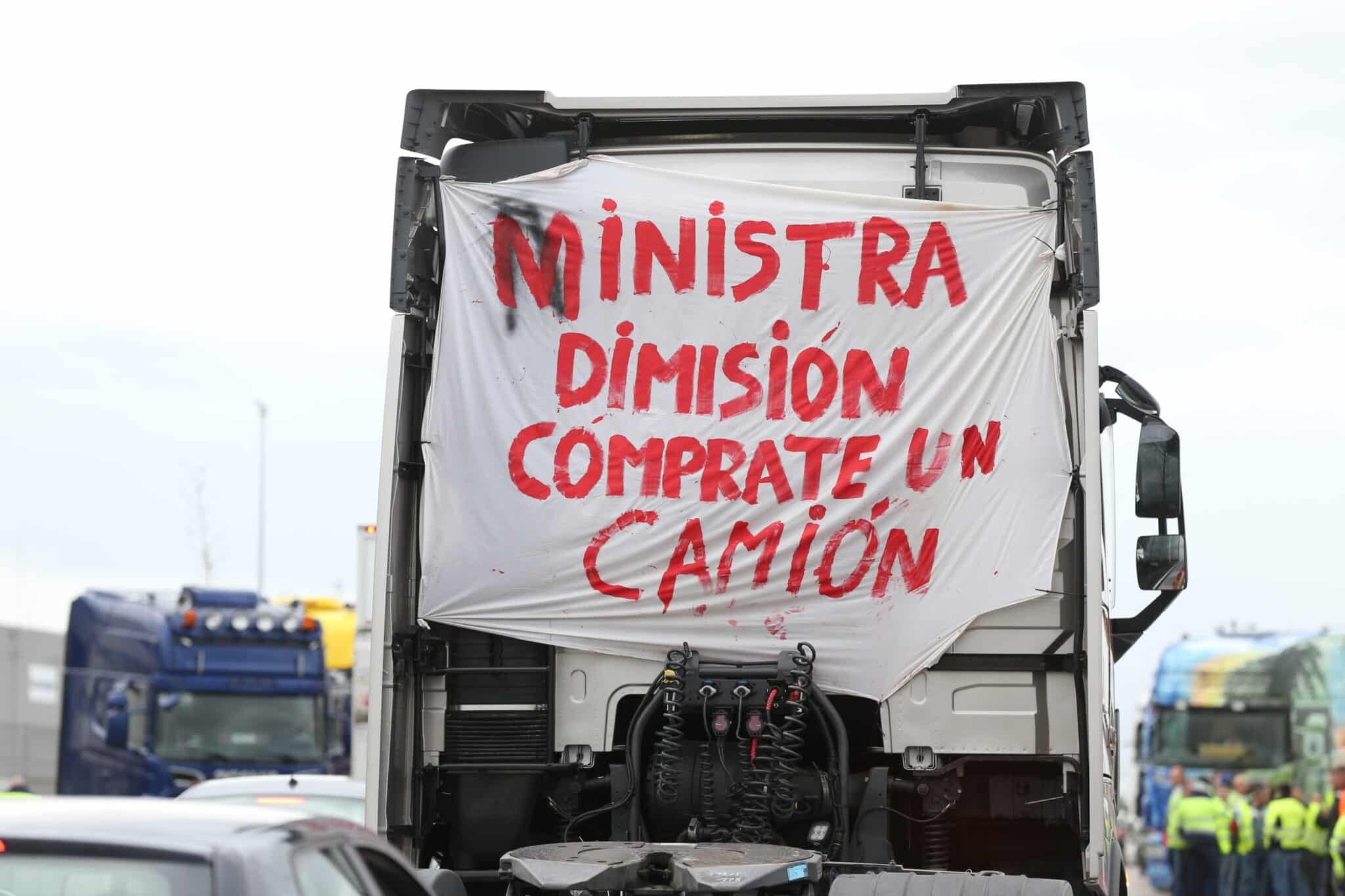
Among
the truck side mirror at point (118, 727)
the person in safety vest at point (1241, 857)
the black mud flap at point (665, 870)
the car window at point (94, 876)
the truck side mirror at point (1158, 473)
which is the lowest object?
the person in safety vest at point (1241, 857)

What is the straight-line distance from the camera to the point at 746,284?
7.73 m

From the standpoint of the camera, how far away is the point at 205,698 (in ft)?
79.6

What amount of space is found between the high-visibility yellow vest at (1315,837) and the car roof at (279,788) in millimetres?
14437

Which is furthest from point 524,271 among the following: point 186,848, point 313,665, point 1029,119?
point 313,665

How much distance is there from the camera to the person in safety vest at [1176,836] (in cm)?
2514

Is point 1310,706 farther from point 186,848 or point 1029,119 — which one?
point 186,848

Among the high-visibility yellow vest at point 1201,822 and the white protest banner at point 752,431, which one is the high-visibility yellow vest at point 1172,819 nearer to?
the high-visibility yellow vest at point 1201,822

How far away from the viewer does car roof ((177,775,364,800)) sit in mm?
12055

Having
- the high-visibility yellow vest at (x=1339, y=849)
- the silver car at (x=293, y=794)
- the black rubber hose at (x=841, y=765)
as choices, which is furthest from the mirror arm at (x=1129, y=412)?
the high-visibility yellow vest at (x=1339, y=849)

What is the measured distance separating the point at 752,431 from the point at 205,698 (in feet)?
59.1

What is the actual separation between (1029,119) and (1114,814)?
2.83 metres

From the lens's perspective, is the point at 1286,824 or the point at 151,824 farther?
the point at 1286,824

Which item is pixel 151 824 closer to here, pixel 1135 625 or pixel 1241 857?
pixel 1135 625

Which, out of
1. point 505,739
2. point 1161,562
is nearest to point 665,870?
point 505,739
